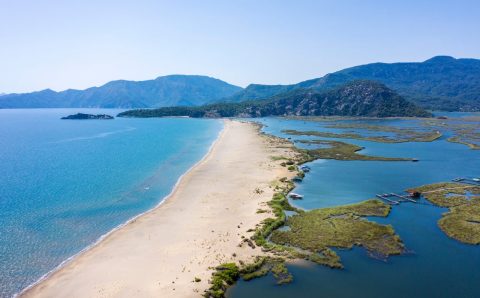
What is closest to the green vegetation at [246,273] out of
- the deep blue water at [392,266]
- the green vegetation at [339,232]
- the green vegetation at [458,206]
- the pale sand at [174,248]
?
the deep blue water at [392,266]

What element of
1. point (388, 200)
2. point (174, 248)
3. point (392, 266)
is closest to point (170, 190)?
point (174, 248)

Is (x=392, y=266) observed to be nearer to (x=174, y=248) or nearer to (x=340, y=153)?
(x=174, y=248)

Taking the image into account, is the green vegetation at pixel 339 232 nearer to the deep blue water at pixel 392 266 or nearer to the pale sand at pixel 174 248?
the deep blue water at pixel 392 266

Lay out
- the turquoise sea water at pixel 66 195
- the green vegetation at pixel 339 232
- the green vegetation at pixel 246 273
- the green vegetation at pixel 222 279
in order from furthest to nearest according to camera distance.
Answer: the green vegetation at pixel 339 232 < the turquoise sea water at pixel 66 195 < the green vegetation at pixel 246 273 < the green vegetation at pixel 222 279

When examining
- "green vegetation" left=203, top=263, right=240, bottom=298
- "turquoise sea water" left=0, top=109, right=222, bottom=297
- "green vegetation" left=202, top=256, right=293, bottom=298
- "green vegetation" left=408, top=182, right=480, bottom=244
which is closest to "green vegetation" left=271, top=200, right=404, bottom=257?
"green vegetation" left=202, top=256, right=293, bottom=298

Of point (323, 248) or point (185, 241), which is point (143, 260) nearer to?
point (185, 241)

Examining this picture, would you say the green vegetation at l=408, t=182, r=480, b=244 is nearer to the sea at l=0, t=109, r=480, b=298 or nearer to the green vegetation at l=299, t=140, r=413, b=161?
the sea at l=0, t=109, r=480, b=298
